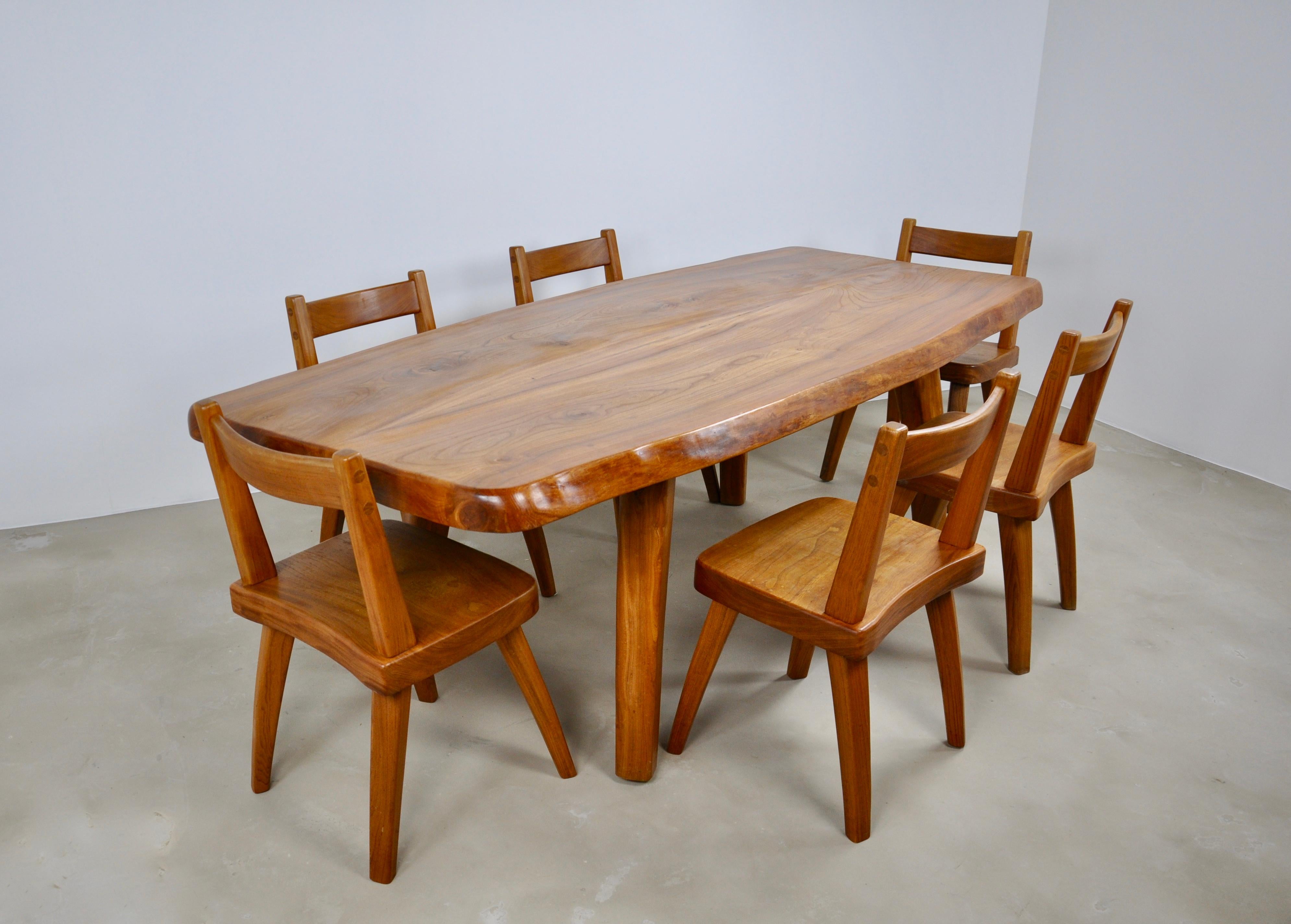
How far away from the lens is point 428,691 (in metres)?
1.94

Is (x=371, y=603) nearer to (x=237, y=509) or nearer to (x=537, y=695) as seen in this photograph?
(x=237, y=509)

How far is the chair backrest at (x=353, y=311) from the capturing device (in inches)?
78.9

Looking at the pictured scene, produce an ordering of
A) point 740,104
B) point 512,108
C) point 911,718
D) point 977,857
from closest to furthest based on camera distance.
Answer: point 977,857
point 911,718
point 512,108
point 740,104

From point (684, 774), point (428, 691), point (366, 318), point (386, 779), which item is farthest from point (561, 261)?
point (386, 779)

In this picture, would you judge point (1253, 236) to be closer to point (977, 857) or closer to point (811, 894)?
point (977, 857)

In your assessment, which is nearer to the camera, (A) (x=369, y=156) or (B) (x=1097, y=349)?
(B) (x=1097, y=349)

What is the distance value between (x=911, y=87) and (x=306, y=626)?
332 centimetres

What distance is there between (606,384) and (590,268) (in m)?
1.21

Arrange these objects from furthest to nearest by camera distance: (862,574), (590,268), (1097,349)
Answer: (590,268) → (1097,349) → (862,574)

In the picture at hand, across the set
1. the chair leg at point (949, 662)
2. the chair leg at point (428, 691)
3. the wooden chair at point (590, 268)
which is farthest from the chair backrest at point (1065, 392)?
the chair leg at point (428, 691)

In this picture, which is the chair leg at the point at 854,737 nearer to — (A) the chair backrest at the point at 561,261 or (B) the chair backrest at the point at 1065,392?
(B) the chair backrest at the point at 1065,392

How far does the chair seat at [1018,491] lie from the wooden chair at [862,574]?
22 cm

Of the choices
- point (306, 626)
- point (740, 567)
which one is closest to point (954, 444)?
point (740, 567)

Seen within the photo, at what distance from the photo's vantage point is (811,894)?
1441 millimetres
